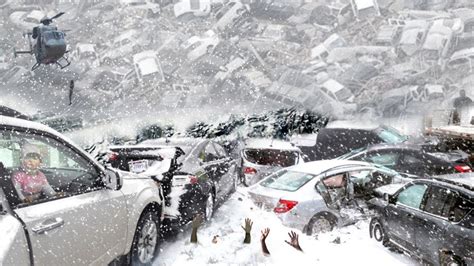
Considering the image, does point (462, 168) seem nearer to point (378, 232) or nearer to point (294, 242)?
point (378, 232)

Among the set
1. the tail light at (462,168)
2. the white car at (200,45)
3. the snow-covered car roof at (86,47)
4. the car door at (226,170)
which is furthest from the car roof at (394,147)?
the snow-covered car roof at (86,47)

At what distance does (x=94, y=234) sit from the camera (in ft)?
9.64

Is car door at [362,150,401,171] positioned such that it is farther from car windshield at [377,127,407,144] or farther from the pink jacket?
the pink jacket

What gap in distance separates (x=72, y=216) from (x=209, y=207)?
359cm

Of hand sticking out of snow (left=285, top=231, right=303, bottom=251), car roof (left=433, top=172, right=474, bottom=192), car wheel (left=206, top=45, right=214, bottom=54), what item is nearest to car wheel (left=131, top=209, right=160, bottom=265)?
hand sticking out of snow (left=285, top=231, right=303, bottom=251)

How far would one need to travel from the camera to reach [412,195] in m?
4.96

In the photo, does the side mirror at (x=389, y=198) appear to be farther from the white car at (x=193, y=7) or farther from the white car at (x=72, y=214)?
the white car at (x=193, y=7)

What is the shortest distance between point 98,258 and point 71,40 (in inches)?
4212

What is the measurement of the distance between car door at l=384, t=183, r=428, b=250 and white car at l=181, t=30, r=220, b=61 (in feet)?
285

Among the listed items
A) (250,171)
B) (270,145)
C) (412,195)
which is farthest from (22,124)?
(270,145)

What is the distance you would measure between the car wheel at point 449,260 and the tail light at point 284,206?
193 centimetres

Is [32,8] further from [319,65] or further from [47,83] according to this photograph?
[319,65]

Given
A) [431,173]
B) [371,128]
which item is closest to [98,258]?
[431,173]

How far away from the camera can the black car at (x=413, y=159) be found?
27.6 feet
